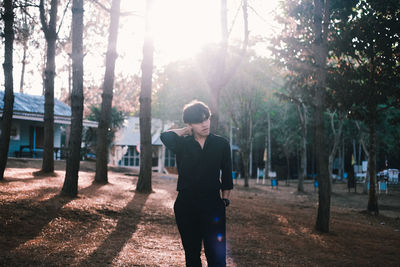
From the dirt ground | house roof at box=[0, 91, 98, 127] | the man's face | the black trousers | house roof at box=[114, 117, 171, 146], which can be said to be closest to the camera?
the black trousers

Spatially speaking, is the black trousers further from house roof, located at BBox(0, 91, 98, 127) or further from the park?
house roof, located at BBox(0, 91, 98, 127)

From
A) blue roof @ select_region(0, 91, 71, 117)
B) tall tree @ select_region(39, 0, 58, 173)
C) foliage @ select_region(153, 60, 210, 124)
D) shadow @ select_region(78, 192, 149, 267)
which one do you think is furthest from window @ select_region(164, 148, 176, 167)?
shadow @ select_region(78, 192, 149, 267)

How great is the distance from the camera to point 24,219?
689 centimetres

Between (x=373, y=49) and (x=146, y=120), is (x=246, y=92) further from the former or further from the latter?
(x=146, y=120)

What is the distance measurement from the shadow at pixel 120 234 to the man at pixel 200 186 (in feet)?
7.87

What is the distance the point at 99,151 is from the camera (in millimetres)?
14016

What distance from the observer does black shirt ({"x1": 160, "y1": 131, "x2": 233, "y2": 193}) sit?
3344 millimetres

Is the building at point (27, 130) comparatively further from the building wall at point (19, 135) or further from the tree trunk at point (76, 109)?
the tree trunk at point (76, 109)

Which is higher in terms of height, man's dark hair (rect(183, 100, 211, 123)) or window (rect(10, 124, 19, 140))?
window (rect(10, 124, 19, 140))

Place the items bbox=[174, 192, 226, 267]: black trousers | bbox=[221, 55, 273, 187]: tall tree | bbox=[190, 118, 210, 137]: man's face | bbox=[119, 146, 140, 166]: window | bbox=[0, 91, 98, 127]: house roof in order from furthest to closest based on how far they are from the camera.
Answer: bbox=[119, 146, 140, 166]: window, bbox=[221, 55, 273, 187]: tall tree, bbox=[0, 91, 98, 127]: house roof, bbox=[190, 118, 210, 137]: man's face, bbox=[174, 192, 226, 267]: black trousers

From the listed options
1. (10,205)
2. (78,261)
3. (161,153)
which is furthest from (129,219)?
(161,153)

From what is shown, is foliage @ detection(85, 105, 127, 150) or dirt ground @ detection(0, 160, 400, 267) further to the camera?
foliage @ detection(85, 105, 127, 150)

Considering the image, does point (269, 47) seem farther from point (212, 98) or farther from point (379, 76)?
point (379, 76)

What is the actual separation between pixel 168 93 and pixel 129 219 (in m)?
27.6
